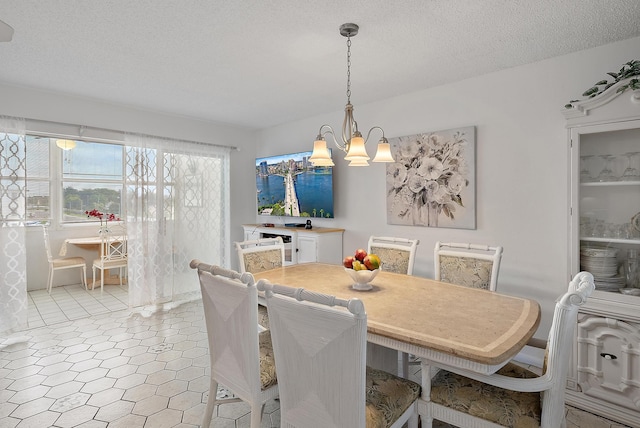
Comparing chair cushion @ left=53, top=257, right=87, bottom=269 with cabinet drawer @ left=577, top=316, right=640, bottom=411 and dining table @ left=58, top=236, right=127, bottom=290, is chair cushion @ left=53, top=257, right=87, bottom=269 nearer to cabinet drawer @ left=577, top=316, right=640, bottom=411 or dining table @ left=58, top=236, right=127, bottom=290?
dining table @ left=58, top=236, right=127, bottom=290

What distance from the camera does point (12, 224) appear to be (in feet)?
11.1

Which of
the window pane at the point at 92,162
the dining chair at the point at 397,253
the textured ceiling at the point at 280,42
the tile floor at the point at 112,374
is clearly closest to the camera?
the textured ceiling at the point at 280,42

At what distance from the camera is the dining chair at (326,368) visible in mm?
1213

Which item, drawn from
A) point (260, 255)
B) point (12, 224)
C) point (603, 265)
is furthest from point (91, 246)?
point (603, 265)

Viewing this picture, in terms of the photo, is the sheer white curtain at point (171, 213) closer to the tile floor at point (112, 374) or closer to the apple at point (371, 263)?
the tile floor at point (112, 374)

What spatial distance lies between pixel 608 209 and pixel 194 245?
430cm

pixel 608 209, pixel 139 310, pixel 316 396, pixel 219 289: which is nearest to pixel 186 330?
pixel 139 310

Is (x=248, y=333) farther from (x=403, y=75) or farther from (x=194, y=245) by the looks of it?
(x=194, y=245)

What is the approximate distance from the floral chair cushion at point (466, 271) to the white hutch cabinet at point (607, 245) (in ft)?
1.76

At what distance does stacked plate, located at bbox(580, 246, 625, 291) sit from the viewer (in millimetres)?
2188

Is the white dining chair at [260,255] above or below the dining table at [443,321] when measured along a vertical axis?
above

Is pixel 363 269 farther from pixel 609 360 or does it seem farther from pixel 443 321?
pixel 609 360

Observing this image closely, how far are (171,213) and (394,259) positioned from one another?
294cm

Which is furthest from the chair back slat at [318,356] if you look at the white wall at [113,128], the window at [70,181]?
the window at [70,181]
